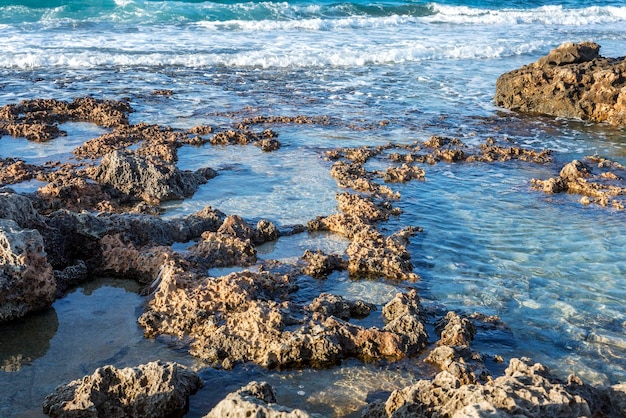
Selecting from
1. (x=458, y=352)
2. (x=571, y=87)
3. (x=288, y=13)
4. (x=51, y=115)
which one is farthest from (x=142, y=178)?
(x=288, y=13)

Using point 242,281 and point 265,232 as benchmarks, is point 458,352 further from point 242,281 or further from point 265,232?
point 265,232

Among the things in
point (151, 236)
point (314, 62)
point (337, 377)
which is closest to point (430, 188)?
point (151, 236)

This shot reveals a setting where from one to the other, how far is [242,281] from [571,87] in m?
10.0

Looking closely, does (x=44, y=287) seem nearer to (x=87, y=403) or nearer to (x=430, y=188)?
(x=87, y=403)

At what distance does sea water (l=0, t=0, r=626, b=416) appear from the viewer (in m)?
4.63

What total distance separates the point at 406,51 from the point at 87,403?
17525mm

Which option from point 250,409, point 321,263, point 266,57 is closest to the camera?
point 250,409

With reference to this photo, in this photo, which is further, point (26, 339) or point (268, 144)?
point (268, 144)

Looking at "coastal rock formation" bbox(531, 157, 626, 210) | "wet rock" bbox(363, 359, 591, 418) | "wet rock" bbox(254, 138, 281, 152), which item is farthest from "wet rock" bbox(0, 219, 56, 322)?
"coastal rock formation" bbox(531, 157, 626, 210)

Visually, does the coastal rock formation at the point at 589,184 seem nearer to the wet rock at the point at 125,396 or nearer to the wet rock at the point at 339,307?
the wet rock at the point at 339,307

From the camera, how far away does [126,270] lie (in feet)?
18.9

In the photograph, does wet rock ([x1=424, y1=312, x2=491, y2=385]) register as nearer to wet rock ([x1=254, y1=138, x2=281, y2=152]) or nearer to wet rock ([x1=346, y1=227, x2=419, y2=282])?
wet rock ([x1=346, y1=227, x2=419, y2=282])

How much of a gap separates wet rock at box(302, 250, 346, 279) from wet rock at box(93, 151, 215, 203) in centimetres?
229

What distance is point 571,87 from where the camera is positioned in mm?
12836
